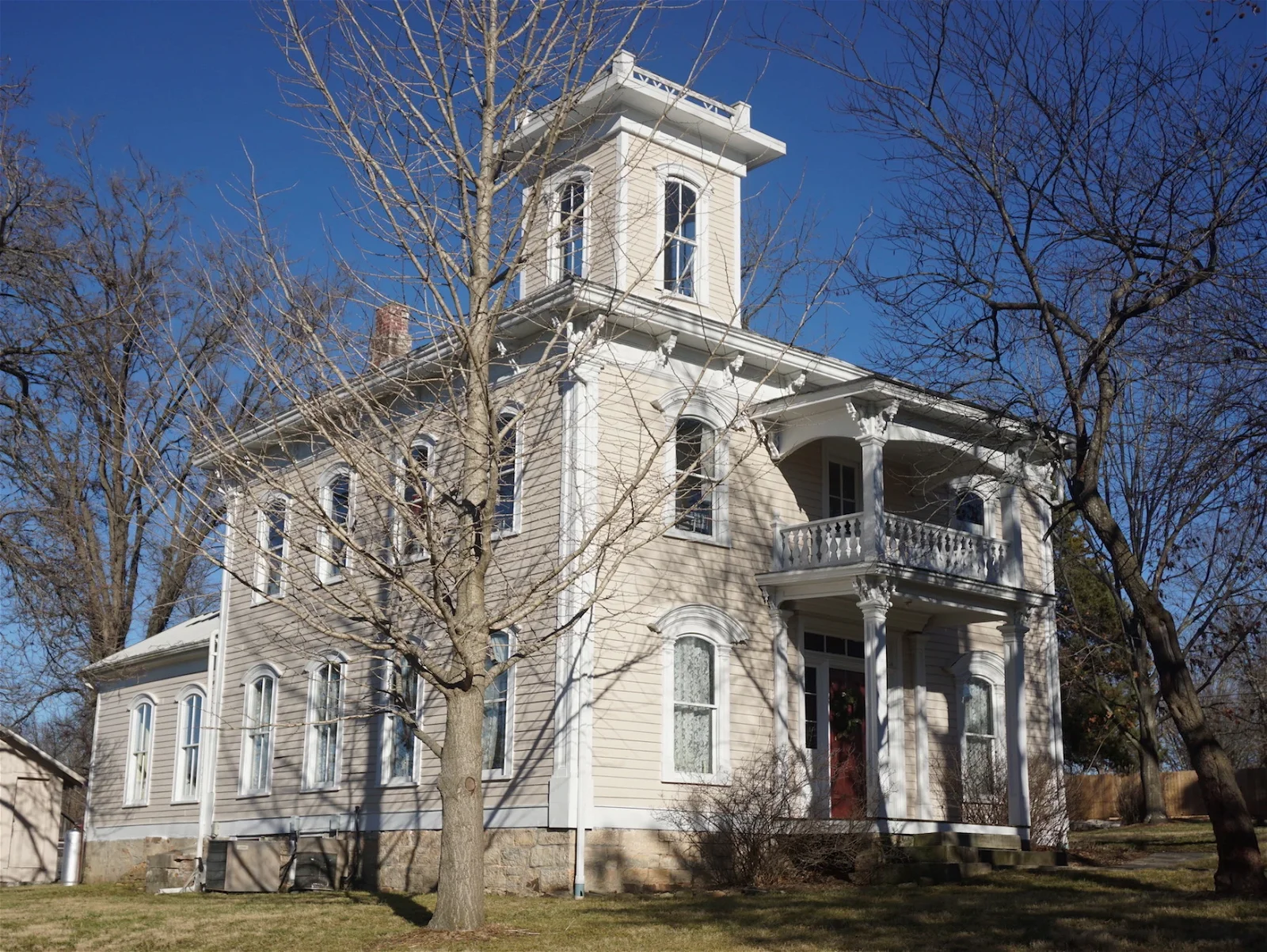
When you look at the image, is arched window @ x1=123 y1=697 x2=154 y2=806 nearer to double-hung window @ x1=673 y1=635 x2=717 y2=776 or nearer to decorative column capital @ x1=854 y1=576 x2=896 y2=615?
double-hung window @ x1=673 y1=635 x2=717 y2=776

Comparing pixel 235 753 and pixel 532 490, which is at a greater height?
pixel 532 490

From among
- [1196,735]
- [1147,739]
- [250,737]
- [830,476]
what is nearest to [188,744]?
[250,737]

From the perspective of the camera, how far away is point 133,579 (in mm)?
34156

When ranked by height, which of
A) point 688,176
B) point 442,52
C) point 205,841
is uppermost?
point 688,176

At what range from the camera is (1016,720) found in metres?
19.4

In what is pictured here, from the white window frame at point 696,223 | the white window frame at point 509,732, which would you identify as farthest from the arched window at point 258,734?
the white window frame at point 696,223

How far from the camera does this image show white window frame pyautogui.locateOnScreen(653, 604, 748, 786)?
1753 centimetres

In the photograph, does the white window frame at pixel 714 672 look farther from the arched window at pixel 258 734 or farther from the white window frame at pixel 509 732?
the arched window at pixel 258 734

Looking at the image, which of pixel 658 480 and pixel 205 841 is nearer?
pixel 658 480

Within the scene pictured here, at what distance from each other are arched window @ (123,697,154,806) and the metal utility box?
277 inches

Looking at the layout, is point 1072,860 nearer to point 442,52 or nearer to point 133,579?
point 442,52

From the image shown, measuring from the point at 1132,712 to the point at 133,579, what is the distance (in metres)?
25.2

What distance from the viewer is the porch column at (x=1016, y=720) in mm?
19141

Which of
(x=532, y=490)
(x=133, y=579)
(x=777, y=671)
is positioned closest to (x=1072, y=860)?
(x=777, y=671)
